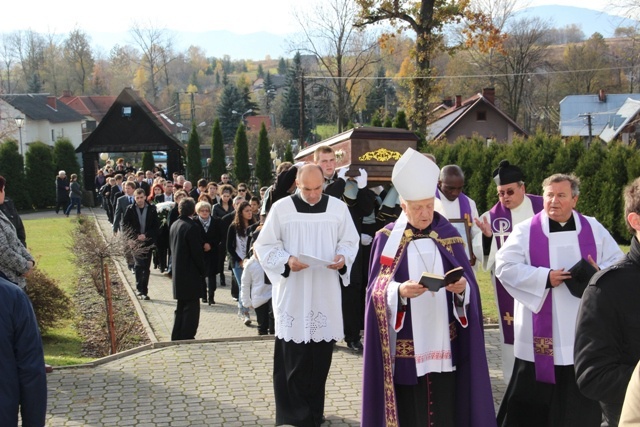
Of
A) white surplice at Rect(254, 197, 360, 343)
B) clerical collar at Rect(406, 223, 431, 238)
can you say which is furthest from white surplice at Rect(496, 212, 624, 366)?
white surplice at Rect(254, 197, 360, 343)

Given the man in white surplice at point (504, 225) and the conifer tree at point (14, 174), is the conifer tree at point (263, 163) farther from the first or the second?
the man in white surplice at point (504, 225)

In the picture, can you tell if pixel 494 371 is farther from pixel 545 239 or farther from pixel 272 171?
pixel 272 171

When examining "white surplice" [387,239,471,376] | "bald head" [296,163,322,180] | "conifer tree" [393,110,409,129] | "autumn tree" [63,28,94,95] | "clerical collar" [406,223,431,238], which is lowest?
"white surplice" [387,239,471,376]

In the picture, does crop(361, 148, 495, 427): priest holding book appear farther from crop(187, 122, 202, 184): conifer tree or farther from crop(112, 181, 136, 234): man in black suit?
crop(187, 122, 202, 184): conifer tree

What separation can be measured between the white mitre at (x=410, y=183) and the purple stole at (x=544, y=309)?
1.05 meters

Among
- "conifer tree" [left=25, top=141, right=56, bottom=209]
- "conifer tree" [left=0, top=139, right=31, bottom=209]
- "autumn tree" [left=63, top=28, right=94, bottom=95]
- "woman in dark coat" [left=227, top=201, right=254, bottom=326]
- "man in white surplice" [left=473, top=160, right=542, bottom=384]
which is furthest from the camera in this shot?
"autumn tree" [left=63, top=28, right=94, bottom=95]

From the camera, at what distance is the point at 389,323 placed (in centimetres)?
527

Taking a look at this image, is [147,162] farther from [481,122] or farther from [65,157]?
[481,122]

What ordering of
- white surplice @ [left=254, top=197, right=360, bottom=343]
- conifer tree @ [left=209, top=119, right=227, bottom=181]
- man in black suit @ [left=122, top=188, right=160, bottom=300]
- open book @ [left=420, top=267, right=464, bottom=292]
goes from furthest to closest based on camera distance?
conifer tree @ [left=209, top=119, right=227, bottom=181] < man in black suit @ [left=122, top=188, right=160, bottom=300] < white surplice @ [left=254, top=197, right=360, bottom=343] < open book @ [left=420, top=267, right=464, bottom=292]

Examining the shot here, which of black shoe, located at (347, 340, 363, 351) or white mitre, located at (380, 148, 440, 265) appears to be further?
black shoe, located at (347, 340, 363, 351)

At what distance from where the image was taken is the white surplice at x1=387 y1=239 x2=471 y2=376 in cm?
519

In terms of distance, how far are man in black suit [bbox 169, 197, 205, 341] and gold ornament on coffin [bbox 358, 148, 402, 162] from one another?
278 centimetres

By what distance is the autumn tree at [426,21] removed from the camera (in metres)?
28.1

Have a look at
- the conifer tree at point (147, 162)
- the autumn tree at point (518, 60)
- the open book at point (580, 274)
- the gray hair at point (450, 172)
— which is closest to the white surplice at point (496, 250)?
the gray hair at point (450, 172)
